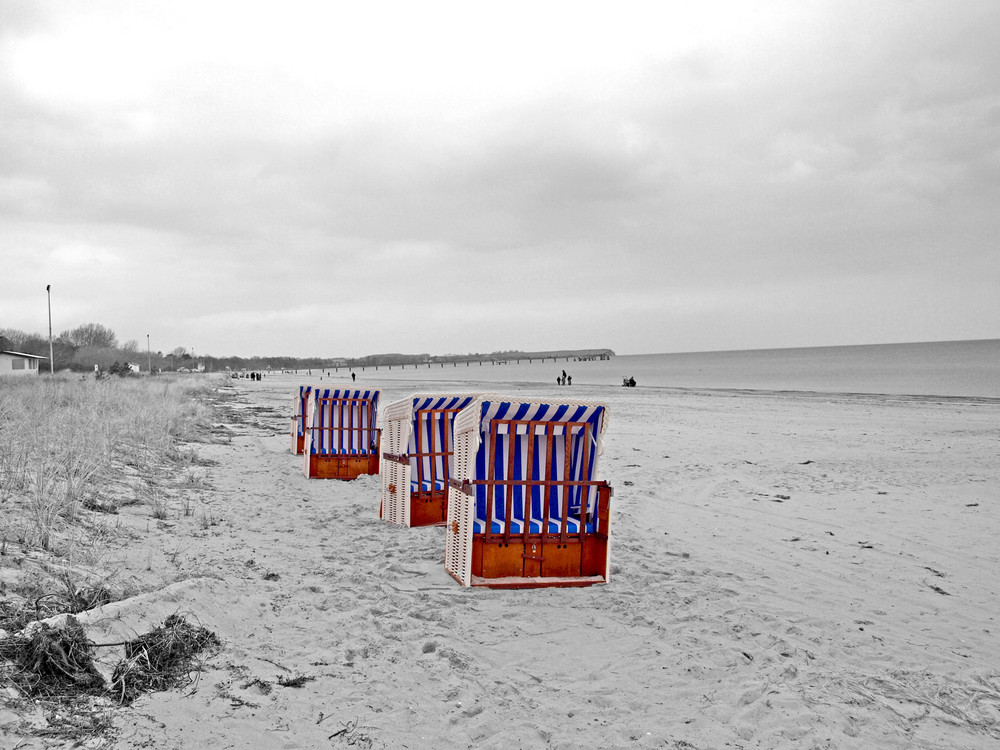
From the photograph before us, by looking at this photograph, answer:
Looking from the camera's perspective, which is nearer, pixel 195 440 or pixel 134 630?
pixel 134 630

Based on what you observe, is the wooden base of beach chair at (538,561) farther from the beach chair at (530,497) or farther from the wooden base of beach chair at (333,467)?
the wooden base of beach chair at (333,467)

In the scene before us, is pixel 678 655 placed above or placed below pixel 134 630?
below

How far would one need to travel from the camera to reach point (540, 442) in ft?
18.2

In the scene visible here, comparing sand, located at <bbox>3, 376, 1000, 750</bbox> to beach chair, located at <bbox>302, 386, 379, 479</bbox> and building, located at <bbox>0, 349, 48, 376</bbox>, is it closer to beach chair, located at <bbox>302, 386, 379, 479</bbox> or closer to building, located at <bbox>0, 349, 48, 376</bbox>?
beach chair, located at <bbox>302, 386, 379, 479</bbox>

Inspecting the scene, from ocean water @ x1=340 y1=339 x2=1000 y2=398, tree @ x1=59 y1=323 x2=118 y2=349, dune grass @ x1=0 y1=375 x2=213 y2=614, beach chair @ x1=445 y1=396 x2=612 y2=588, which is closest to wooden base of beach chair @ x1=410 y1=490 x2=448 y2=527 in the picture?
beach chair @ x1=445 y1=396 x2=612 y2=588

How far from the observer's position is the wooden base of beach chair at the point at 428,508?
24.6 ft

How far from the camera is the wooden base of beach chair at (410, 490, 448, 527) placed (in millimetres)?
7500

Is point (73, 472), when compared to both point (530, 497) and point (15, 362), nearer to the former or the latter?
point (530, 497)

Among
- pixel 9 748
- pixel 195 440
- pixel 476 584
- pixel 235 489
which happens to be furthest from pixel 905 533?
pixel 195 440

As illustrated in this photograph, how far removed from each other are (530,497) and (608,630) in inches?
49.5

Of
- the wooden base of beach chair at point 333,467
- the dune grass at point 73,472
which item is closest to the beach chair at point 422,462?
the dune grass at point 73,472

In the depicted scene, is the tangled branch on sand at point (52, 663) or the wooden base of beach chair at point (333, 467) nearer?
the tangled branch on sand at point (52, 663)

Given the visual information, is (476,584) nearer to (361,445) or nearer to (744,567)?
(744,567)

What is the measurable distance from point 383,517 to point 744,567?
3.96 meters
